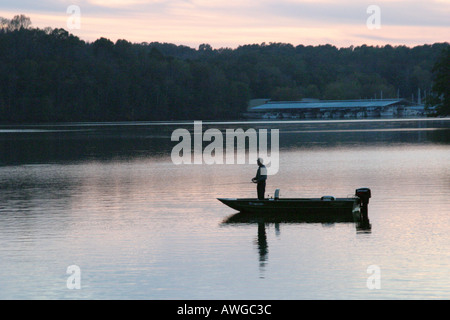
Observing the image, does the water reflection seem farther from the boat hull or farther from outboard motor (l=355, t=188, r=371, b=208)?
outboard motor (l=355, t=188, r=371, b=208)

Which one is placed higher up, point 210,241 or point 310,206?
point 310,206

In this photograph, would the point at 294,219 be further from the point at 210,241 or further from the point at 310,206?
the point at 210,241

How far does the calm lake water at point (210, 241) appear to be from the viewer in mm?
21844

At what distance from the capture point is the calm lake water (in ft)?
71.7

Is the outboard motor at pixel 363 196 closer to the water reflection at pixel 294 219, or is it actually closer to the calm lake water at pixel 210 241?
the water reflection at pixel 294 219

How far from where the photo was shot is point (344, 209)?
33.1m

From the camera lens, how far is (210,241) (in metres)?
28.5

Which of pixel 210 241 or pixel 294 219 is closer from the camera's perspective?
pixel 210 241

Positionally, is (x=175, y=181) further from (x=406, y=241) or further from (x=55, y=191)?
(x=406, y=241)

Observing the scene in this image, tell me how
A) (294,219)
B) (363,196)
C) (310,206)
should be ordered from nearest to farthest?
(310,206) < (294,219) < (363,196)

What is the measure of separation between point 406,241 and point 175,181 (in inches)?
1018

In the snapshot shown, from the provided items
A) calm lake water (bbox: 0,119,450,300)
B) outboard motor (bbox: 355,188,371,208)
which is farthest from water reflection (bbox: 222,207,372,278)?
outboard motor (bbox: 355,188,371,208)

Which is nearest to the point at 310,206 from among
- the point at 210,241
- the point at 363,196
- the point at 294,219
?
the point at 294,219

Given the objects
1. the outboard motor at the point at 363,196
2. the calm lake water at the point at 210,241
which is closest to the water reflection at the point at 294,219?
the calm lake water at the point at 210,241
